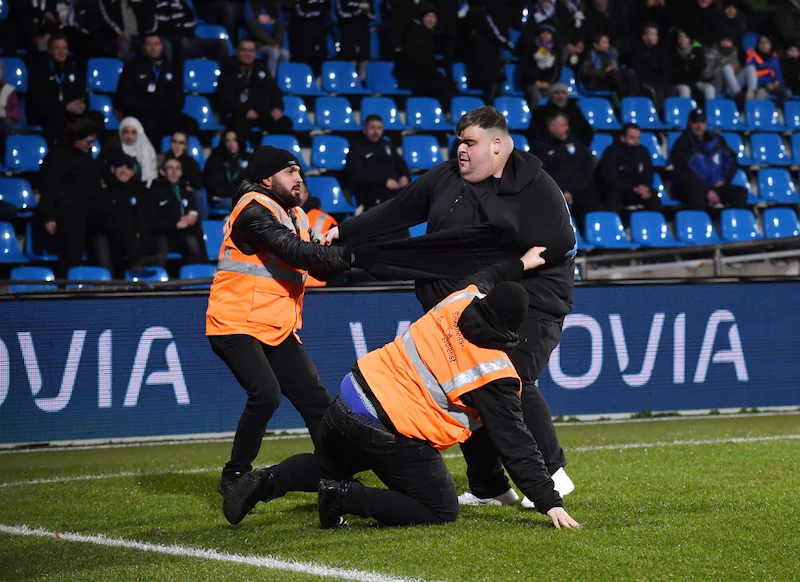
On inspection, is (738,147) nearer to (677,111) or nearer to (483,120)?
(677,111)

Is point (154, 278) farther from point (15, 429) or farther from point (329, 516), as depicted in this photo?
point (329, 516)

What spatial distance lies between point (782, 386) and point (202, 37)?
9009 mm

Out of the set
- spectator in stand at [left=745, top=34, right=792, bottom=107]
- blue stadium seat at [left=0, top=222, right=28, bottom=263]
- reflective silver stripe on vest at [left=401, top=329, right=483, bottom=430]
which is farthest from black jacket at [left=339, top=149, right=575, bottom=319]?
spectator in stand at [left=745, top=34, right=792, bottom=107]

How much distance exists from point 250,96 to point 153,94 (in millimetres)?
1256

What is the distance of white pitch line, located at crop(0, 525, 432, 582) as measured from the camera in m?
4.40

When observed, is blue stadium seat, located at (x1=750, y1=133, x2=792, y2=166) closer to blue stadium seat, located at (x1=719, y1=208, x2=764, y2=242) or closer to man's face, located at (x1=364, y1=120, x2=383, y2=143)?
blue stadium seat, located at (x1=719, y1=208, x2=764, y2=242)

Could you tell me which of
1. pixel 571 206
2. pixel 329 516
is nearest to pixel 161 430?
pixel 329 516

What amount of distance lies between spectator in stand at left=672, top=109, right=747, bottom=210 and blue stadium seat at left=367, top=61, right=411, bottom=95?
419cm

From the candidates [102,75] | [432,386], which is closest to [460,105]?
[102,75]

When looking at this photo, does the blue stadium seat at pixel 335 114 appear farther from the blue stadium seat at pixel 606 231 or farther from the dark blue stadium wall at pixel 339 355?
the dark blue stadium wall at pixel 339 355

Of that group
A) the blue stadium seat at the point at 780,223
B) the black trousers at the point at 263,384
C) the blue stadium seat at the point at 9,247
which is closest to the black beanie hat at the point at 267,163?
the black trousers at the point at 263,384

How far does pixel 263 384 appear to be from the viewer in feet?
19.7

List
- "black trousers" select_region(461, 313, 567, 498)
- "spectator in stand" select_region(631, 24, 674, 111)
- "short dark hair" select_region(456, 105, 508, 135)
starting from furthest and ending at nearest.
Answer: "spectator in stand" select_region(631, 24, 674, 111) → "black trousers" select_region(461, 313, 567, 498) → "short dark hair" select_region(456, 105, 508, 135)

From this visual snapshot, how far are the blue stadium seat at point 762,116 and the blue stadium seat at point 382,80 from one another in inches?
239
